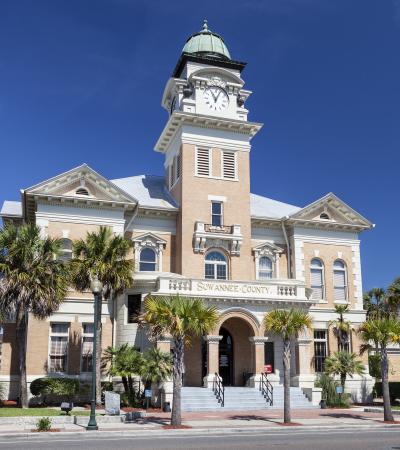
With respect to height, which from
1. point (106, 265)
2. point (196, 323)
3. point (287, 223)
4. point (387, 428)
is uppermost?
point (287, 223)

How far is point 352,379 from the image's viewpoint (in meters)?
37.6

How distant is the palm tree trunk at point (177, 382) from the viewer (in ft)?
77.0

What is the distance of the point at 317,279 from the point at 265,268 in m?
3.79

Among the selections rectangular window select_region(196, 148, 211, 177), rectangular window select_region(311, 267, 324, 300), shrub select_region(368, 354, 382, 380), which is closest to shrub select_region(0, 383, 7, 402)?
rectangular window select_region(196, 148, 211, 177)

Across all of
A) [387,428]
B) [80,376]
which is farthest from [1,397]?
[387,428]

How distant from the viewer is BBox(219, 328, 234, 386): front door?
119 ft

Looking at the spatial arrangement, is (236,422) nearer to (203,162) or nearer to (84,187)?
(84,187)

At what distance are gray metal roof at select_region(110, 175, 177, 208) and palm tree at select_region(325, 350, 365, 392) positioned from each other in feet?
47.7

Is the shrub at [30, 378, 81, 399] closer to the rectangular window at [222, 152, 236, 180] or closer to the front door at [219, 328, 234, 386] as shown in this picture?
the front door at [219, 328, 234, 386]

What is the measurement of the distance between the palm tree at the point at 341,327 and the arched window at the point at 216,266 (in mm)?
8115

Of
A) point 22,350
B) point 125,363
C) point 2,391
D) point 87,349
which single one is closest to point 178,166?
point 87,349

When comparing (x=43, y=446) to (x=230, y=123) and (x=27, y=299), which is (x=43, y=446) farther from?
(x=230, y=123)

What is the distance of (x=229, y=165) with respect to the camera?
40.2 meters

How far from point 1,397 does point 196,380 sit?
11.2 metres
